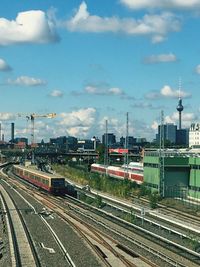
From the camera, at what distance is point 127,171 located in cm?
8575

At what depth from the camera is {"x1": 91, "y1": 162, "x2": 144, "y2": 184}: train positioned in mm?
81438

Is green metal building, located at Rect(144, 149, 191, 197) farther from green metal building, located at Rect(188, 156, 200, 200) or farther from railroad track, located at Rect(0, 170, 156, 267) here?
railroad track, located at Rect(0, 170, 156, 267)

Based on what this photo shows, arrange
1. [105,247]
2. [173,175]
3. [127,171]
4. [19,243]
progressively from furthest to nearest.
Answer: [127,171]
[173,175]
[19,243]
[105,247]

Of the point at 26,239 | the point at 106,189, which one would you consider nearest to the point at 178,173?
the point at 106,189

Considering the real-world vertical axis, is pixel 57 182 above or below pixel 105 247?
above

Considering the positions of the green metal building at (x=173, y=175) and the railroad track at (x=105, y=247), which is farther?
the green metal building at (x=173, y=175)

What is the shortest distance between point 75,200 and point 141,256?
34556 millimetres

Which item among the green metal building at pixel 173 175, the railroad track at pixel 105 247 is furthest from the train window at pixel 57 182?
the railroad track at pixel 105 247

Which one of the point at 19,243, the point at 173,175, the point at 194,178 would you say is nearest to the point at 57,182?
the point at 173,175

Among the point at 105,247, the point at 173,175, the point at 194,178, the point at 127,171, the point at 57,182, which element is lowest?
the point at 105,247

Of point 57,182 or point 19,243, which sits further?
point 57,182

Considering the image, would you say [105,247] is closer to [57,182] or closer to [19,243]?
[19,243]

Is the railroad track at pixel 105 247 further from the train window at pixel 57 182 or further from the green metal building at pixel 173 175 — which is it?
the green metal building at pixel 173 175

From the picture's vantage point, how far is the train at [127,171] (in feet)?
267
